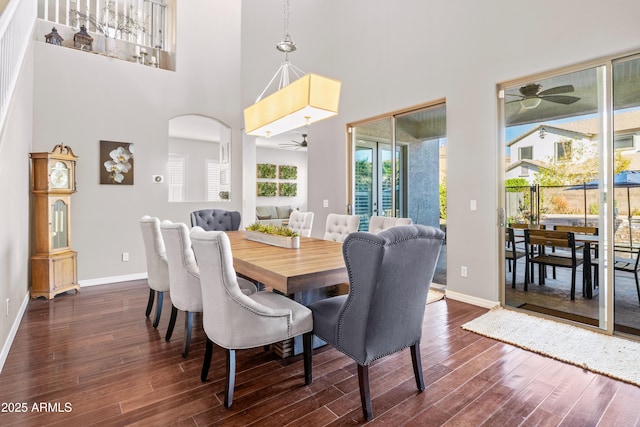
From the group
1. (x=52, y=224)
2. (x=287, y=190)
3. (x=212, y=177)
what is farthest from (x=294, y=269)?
(x=287, y=190)

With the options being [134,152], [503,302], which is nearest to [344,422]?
[503,302]

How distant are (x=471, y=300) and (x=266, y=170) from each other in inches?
307

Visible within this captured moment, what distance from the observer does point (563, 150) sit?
10.3 feet

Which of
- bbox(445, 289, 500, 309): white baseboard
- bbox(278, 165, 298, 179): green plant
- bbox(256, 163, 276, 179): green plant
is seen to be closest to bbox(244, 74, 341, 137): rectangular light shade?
bbox(445, 289, 500, 309): white baseboard

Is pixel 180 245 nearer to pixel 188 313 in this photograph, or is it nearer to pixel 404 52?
pixel 188 313

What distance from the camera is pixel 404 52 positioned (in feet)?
13.8

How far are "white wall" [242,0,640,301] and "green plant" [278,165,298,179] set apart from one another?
211 inches

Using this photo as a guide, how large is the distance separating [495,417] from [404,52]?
12.8ft

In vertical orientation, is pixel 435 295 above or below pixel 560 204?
below

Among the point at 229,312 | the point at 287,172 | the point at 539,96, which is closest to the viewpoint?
the point at 229,312

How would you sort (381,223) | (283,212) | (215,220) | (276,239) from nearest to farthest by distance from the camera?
(276,239), (381,223), (215,220), (283,212)

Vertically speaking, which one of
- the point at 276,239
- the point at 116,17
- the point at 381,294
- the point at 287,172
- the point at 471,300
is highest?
the point at 116,17

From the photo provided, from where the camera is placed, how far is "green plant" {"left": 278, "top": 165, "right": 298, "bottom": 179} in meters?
10.7

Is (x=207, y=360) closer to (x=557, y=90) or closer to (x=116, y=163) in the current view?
(x=557, y=90)
